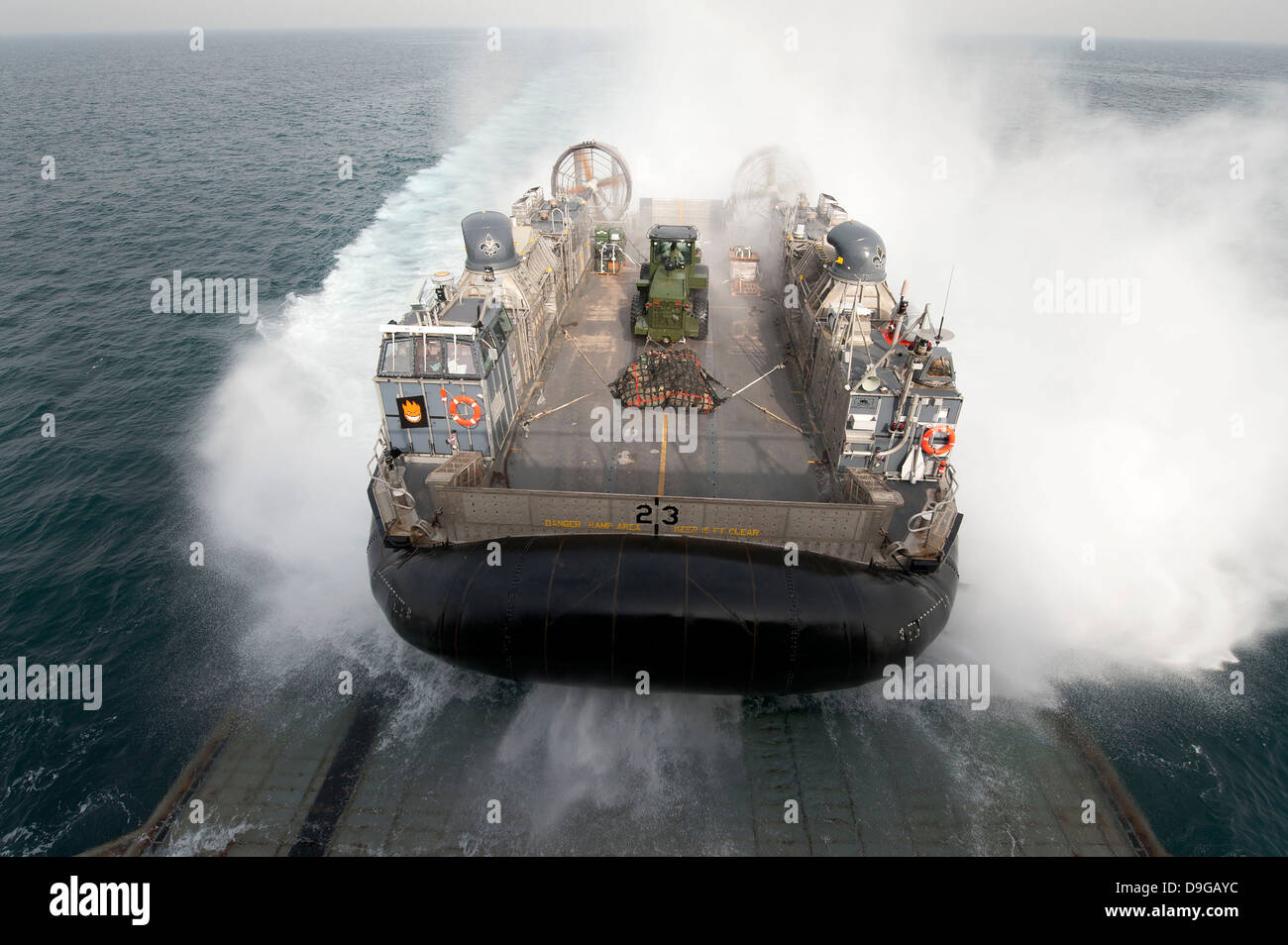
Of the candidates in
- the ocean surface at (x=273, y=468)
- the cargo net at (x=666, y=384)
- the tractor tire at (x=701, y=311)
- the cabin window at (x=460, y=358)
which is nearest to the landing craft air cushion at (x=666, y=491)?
the cabin window at (x=460, y=358)

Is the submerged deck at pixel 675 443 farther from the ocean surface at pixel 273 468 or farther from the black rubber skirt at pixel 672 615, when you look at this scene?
the ocean surface at pixel 273 468

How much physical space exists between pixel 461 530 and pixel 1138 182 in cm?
4439

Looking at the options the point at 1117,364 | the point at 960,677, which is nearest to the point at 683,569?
the point at 960,677

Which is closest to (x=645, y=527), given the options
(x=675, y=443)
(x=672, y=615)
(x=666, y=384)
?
(x=672, y=615)

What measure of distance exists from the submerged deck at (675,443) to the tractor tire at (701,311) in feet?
1.19

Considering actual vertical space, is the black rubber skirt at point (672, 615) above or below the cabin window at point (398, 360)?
below

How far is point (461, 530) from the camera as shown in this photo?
37.2 ft

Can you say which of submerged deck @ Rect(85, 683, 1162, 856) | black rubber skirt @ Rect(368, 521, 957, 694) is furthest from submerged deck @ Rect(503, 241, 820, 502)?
submerged deck @ Rect(85, 683, 1162, 856)

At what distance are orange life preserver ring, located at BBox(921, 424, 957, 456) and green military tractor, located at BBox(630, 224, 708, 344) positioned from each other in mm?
7841

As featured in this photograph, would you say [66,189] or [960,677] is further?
[66,189]

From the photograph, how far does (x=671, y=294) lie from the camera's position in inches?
688

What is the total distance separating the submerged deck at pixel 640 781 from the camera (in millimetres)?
10305
